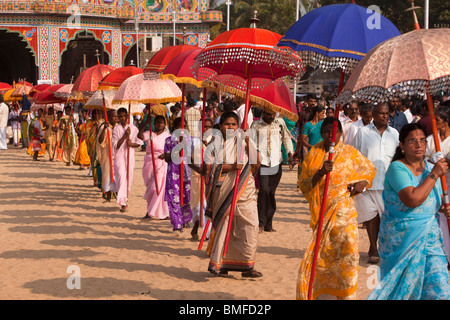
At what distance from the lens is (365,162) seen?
5535 millimetres

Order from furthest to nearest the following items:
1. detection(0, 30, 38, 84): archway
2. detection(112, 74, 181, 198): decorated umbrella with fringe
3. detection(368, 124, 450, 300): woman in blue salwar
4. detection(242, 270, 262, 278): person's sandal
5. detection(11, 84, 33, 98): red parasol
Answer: detection(0, 30, 38, 84): archway
detection(11, 84, 33, 98): red parasol
detection(112, 74, 181, 198): decorated umbrella with fringe
detection(242, 270, 262, 278): person's sandal
detection(368, 124, 450, 300): woman in blue salwar

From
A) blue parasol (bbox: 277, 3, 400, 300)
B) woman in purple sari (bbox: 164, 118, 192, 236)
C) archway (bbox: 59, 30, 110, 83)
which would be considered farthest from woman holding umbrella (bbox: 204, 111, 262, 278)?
archway (bbox: 59, 30, 110, 83)

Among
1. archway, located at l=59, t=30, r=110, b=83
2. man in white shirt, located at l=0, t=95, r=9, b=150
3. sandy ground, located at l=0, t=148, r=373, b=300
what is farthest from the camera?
archway, located at l=59, t=30, r=110, b=83

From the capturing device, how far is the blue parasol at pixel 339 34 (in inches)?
215

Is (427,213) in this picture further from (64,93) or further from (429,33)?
(64,93)

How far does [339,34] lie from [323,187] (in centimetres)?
117

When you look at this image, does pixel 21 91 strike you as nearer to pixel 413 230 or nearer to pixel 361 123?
pixel 361 123

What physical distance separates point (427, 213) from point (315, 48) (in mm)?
1627

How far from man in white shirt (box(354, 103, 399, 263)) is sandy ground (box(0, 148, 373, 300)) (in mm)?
365

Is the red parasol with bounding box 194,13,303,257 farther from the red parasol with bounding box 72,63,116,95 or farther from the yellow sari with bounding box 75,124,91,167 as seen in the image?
the yellow sari with bounding box 75,124,91,167

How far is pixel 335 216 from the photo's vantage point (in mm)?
5359

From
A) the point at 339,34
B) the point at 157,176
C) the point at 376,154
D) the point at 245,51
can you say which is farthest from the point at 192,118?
the point at 339,34

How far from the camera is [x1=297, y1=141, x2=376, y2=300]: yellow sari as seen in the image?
5.26 meters

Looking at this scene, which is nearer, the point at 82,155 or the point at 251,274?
the point at 251,274
